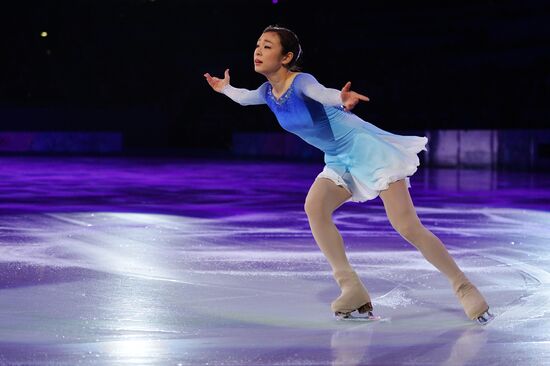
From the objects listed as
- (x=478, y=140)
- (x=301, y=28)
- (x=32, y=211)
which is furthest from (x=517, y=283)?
(x=301, y=28)

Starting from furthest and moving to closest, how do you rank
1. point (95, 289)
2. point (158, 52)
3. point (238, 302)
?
point (158, 52)
point (95, 289)
point (238, 302)

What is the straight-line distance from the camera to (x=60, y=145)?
32.8m

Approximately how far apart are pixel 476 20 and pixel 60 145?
50.6ft

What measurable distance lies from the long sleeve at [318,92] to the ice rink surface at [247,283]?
1.10 metres

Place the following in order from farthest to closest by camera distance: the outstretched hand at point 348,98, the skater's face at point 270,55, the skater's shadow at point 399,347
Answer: the skater's face at point 270,55 < the outstretched hand at point 348,98 < the skater's shadow at point 399,347

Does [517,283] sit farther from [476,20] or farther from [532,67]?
[476,20]

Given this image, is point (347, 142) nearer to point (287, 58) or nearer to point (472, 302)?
point (287, 58)

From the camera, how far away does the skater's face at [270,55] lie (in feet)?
17.1

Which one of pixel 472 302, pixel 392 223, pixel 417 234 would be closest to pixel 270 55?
pixel 392 223

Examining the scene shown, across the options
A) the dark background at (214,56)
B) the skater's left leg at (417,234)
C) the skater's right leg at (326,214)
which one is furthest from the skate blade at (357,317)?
the dark background at (214,56)

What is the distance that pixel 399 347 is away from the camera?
4355 millimetres

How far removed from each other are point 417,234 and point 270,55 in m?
1.20

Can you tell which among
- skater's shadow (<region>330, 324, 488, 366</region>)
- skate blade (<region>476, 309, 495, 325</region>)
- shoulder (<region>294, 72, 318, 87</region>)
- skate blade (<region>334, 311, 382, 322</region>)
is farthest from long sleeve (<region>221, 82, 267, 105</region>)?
skate blade (<region>476, 309, 495, 325</region>)

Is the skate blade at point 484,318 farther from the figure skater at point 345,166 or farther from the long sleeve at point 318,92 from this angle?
the long sleeve at point 318,92
